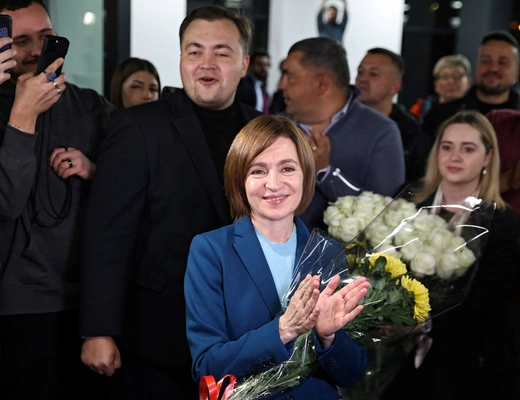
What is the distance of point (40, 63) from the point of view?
2.33m

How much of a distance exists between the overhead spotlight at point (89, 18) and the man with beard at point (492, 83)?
2.14 metres

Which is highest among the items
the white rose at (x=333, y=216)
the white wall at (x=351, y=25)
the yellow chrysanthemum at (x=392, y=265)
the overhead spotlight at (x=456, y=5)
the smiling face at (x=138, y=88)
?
the overhead spotlight at (x=456, y=5)

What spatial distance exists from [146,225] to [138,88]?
164 cm

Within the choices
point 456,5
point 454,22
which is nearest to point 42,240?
point 456,5

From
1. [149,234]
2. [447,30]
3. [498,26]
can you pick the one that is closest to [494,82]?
[149,234]

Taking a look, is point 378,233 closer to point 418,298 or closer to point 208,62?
A: point 418,298

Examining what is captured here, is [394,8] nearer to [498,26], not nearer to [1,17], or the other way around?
[498,26]

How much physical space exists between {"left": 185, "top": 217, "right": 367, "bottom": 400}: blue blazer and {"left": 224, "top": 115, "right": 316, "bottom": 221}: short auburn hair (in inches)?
2.8

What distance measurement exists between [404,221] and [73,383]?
131 cm

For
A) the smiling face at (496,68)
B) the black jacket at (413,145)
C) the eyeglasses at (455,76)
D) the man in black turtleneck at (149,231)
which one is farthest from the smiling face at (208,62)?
the eyeglasses at (455,76)

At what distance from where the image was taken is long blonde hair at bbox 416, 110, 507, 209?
3.03m

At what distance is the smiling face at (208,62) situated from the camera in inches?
94.5

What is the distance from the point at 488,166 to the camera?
3.11 m

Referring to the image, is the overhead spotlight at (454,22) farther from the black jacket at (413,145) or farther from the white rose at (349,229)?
the white rose at (349,229)
